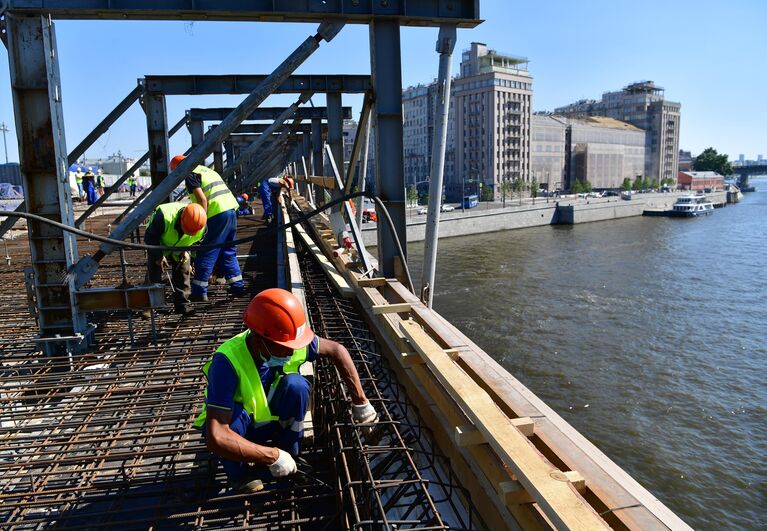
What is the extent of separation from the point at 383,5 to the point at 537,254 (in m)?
37.9

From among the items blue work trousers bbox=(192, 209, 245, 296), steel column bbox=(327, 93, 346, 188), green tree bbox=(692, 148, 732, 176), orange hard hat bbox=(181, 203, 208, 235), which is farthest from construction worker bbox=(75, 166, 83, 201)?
green tree bbox=(692, 148, 732, 176)

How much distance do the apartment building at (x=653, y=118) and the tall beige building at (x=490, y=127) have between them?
43888 mm

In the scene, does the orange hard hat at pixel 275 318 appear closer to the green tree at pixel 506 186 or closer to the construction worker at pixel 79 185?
the construction worker at pixel 79 185

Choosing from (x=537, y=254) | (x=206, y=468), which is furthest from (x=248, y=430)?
(x=537, y=254)

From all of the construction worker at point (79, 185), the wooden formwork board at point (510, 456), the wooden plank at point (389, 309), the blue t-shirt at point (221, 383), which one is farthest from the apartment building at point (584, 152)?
the blue t-shirt at point (221, 383)

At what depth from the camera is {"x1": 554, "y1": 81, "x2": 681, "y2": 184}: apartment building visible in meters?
120

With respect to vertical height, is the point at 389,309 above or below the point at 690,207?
above

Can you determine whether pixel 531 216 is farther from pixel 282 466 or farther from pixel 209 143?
pixel 282 466

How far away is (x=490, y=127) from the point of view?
85938 mm

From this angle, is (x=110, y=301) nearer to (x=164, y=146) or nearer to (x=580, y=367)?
(x=164, y=146)

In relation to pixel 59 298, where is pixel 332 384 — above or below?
below

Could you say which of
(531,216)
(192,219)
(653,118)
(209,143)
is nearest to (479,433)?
(192,219)

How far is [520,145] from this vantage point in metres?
90.8

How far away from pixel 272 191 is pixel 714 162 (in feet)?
474
